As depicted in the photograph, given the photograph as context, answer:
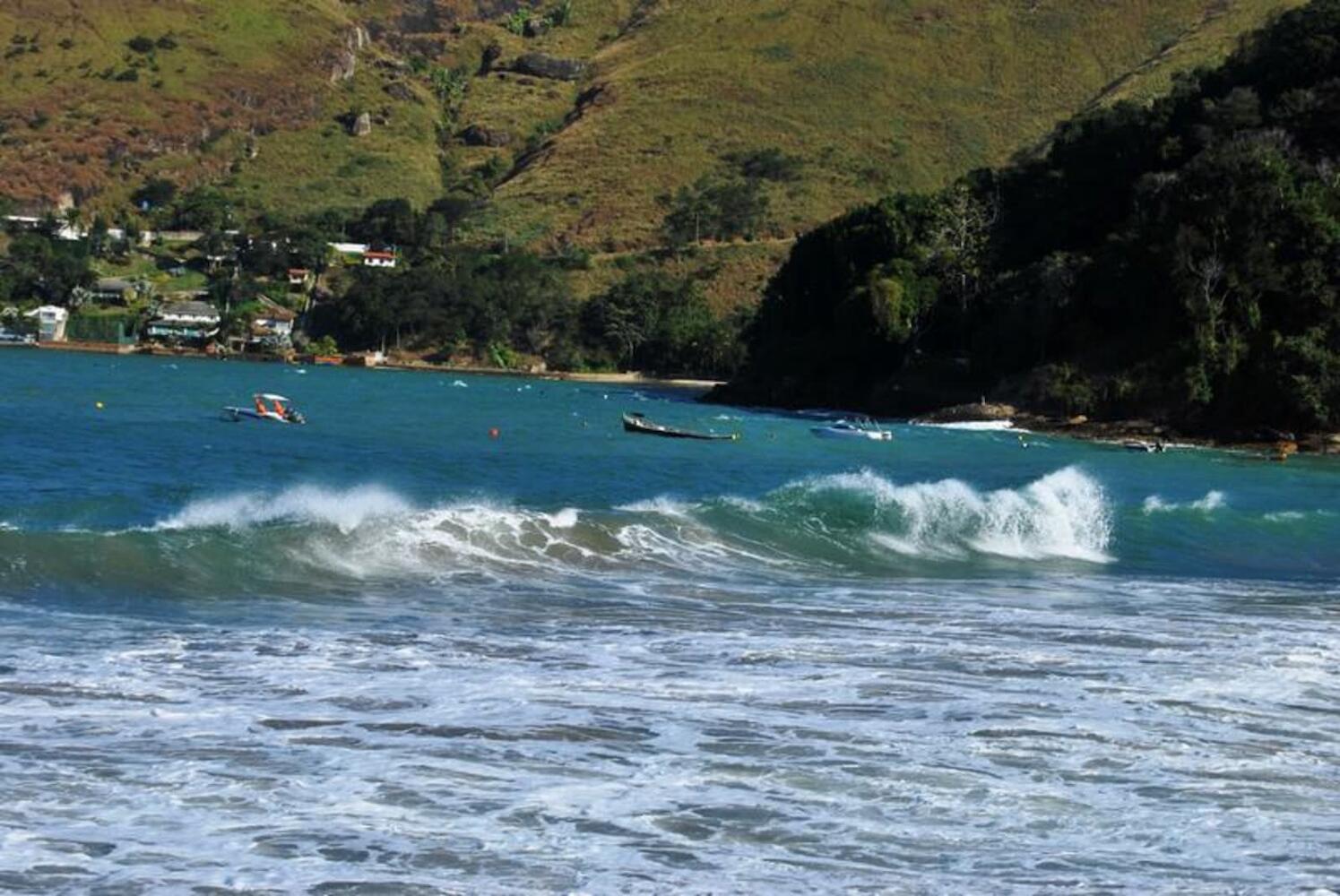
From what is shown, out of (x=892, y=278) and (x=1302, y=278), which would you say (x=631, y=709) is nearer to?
(x=1302, y=278)

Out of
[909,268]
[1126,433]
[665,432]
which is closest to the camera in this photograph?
[665,432]

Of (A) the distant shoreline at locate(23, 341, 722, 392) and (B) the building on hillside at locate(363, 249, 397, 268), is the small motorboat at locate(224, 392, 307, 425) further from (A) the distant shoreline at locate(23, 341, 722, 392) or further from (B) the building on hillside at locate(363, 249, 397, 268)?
(B) the building on hillside at locate(363, 249, 397, 268)

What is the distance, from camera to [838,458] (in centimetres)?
6625

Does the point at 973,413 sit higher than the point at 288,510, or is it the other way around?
the point at 973,413

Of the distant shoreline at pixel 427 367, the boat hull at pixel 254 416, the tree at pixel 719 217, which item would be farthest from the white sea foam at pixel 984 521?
the tree at pixel 719 217

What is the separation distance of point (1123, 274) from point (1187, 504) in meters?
47.4

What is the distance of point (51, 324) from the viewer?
16675 centimetres

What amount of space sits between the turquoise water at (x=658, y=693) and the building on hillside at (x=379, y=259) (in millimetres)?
141928

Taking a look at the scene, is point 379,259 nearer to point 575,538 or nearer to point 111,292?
point 111,292

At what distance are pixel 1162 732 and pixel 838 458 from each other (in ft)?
162

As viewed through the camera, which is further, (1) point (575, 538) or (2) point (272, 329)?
(2) point (272, 329)

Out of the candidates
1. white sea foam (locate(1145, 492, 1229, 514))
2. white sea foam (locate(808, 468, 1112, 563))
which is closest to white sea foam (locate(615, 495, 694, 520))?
white sea foam (locate(808, 468, 1112, 563))

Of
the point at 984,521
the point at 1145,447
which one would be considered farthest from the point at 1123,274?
the point at 984,521

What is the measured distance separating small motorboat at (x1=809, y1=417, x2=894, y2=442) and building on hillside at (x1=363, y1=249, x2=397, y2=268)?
10487cm
